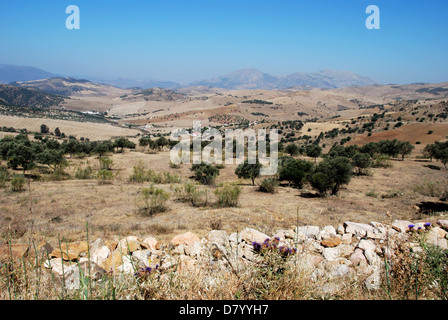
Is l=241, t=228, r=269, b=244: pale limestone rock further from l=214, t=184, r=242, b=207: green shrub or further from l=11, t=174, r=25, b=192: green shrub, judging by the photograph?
l=11, t=174, r=25, b=192: green shrub

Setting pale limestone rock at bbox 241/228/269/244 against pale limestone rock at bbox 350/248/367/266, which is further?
pale limestone rock at bbox 241/228/269/244

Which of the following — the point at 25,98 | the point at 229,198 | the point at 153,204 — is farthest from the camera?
the point at 25,98

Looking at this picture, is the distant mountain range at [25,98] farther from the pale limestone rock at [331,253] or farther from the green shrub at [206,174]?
the pale limestone rock at [331,253]

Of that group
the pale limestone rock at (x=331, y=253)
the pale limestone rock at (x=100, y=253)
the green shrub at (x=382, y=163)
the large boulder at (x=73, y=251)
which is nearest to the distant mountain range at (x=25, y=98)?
the green shrub at (x=382, y=163)

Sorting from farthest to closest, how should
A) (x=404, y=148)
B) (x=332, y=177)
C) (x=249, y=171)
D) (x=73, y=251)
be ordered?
(x=404, y=148) → (x=249, y=171) → (x=332, y=177) → (x=73, y=251)

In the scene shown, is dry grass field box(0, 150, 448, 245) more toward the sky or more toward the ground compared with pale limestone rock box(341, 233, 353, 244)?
more toward the ground

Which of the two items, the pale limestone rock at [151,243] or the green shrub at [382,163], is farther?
the green shrub at [382,163]

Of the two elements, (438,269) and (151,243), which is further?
(151,243)

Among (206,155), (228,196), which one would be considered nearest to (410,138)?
(206,155)

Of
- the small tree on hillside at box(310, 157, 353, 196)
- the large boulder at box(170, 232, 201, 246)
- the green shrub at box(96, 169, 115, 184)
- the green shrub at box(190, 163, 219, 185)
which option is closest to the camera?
the large boulder at box(170, 232, 201, 246)

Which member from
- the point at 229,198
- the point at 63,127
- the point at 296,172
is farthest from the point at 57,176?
the point at 63,127

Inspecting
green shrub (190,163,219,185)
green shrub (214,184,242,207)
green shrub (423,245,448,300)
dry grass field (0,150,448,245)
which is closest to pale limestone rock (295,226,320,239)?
dry grass field (0,150,448,245)

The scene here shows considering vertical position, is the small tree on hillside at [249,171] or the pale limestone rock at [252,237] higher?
the pale limestone rock at [252,237]

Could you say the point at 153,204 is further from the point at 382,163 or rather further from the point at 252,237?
the point at 382,163
